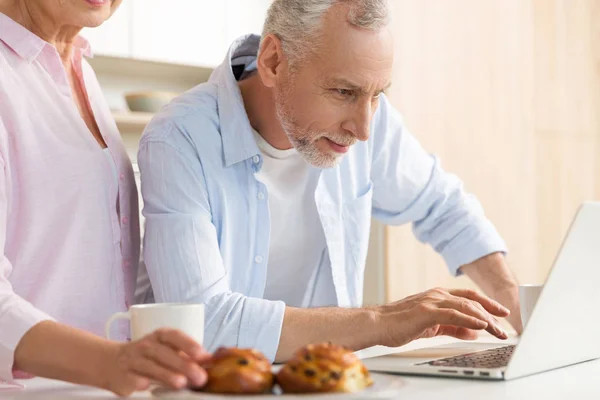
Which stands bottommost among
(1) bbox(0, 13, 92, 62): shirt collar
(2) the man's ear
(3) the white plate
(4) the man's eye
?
(3) the white plate

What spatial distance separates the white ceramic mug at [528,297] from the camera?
4.55 ft

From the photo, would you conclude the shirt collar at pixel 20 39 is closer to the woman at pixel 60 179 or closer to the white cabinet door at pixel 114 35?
the woman at pixel 60 179

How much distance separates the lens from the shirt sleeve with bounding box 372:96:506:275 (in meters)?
2.03

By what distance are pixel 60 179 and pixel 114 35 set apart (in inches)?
77.5

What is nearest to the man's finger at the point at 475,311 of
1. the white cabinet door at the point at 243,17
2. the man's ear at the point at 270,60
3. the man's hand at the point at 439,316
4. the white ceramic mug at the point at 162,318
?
the man's hand at the point at 439,316

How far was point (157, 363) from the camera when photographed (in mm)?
889

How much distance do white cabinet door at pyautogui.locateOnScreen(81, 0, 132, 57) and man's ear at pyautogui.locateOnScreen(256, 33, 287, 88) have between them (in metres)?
1.59

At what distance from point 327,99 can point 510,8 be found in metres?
2.45

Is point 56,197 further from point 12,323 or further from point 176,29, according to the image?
point 176,29

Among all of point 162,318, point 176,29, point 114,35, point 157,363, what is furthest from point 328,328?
point 176,29

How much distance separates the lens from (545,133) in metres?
3.99

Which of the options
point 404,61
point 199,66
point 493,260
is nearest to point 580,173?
point 404,61

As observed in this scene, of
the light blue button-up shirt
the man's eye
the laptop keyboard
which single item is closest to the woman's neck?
the light blue button-up shirt

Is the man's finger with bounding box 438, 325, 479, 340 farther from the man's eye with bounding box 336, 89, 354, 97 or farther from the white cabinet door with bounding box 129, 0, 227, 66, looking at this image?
the white cabinet door with bounding box 129, 0, 227, 66
